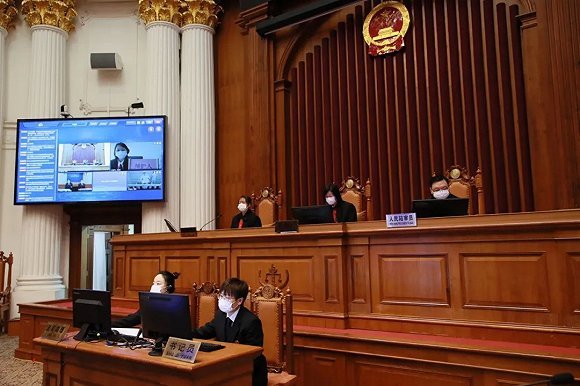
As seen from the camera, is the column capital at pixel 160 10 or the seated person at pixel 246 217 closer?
the seated person at pixel 246 217

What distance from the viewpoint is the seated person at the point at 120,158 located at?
6961 millimetres

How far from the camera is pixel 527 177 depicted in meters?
4.89

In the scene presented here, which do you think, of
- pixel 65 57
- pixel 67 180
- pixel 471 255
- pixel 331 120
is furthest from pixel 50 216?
pixel 471 255

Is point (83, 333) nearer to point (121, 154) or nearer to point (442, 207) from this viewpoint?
point (442, 207)

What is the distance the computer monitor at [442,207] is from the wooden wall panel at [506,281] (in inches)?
13.5

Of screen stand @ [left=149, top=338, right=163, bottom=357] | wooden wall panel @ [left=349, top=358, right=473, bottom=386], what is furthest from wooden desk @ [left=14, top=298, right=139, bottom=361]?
wooden wall panel @ [left=349, top=358, right=473, bottom=386]

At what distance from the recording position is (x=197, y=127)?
23.8 ft

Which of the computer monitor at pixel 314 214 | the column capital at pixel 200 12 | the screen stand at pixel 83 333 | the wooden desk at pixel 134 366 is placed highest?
the column capital at pixel 200 12

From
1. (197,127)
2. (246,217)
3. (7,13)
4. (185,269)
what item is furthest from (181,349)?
(7,13)

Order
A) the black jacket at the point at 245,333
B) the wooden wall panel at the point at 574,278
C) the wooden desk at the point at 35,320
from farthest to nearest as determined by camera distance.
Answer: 1. the wooden desk at the point at 35,320
2. the wooden wall panel at the point at 574,278
3. the black jacket at the point at 245,333

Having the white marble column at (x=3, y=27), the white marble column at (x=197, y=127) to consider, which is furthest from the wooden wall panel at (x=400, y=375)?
the white marble column at (x=3, y=27)

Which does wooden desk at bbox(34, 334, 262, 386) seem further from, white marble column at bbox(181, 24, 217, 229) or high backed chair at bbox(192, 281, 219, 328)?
white marble column at bbox(181, 24, 217, 229)

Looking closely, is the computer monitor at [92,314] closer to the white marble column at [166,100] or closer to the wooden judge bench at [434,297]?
the wooden judge bench at [434,297]

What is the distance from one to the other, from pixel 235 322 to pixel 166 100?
5.25 metres
